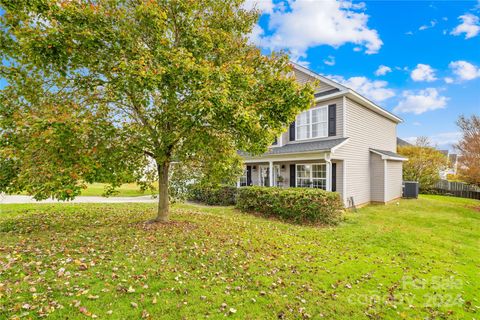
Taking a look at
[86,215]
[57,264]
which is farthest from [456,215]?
[86,215]

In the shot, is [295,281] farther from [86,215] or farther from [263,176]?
[263,176]

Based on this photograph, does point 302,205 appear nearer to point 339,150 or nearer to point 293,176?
point 339,150

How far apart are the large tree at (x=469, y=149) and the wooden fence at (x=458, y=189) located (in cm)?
530

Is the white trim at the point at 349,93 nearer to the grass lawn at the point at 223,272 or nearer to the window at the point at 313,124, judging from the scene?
the window at the point at 313,124

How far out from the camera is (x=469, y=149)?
48.5 feet

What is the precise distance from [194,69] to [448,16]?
1528 centimetres

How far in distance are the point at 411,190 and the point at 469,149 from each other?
13.8 ft

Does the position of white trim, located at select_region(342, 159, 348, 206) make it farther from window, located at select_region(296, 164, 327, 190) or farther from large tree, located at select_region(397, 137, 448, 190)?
large tree, located at select_region(397, 137, 448, 190)

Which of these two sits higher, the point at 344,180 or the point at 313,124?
the point at 313,124

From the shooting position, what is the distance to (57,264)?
170 inches

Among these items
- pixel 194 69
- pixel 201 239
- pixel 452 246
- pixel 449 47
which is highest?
pixel 449 47

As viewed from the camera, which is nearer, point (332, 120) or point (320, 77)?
point (332, 120)

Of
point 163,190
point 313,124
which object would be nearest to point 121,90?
point 163,190

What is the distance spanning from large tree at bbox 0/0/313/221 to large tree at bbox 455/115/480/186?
15217 mm
